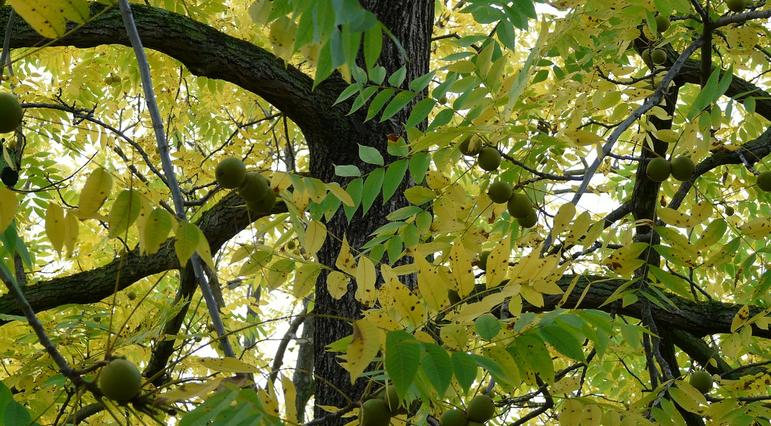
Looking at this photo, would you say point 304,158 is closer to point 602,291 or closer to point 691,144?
point 602,291

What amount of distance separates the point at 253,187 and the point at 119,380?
0.52m

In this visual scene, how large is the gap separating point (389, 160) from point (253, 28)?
232 cm

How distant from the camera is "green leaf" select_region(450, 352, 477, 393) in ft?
4.49

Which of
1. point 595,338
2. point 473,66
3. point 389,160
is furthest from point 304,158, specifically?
point 595,338

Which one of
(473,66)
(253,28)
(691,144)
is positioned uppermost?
(253,28)

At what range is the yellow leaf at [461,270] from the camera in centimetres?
164

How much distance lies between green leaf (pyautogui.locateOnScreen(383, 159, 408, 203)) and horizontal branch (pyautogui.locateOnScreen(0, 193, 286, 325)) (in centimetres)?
158

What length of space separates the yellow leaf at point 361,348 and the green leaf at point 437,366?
106 mm

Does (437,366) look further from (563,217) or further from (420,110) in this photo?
(420,110)

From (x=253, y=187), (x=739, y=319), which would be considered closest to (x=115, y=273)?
(x=253, y=187)

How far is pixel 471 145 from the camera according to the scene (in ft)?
7.18

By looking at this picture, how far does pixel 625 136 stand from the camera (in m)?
5.06

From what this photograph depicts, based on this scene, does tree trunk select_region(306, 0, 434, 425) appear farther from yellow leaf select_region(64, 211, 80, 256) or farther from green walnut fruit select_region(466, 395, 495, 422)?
yellow leaf select_region(64, 211, 80, 256)

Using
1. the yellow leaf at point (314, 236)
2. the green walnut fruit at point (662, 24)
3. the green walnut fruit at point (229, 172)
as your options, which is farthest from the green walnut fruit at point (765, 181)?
the green walnut fruit at point (229, 172)
